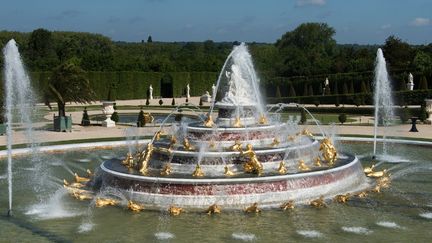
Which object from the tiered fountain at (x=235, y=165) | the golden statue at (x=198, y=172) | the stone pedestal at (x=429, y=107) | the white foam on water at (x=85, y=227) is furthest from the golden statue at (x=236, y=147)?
the stone pedestal at (x=429, y=107)

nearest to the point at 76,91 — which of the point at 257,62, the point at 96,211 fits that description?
the point at 96,211

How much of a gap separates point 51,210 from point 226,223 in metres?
4.84

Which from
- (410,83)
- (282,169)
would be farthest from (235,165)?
(410,83)

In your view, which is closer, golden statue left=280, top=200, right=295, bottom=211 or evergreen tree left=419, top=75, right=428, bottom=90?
golden statue left=280, top=200, right=295, bottom=211

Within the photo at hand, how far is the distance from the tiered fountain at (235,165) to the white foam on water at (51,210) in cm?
149

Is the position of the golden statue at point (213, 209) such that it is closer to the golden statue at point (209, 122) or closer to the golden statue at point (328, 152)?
the golden statue at point (209, 122)

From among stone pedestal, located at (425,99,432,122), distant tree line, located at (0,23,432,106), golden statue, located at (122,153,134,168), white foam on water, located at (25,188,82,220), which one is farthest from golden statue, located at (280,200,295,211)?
distant tree line, located at (0,23,432,106)

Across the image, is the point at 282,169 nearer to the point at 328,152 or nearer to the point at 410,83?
the point at 328,152

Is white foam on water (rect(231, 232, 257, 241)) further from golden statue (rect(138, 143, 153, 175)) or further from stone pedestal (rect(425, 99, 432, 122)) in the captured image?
stone pedestal (rect(425, 99, 432, 122))

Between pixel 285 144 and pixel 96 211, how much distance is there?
21.5 ft

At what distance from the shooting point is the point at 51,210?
15.9 metres

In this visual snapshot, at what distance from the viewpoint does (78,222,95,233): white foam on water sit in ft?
46.0

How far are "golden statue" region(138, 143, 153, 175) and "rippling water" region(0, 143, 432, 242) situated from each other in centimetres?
179

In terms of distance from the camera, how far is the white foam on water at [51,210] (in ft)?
50.5
